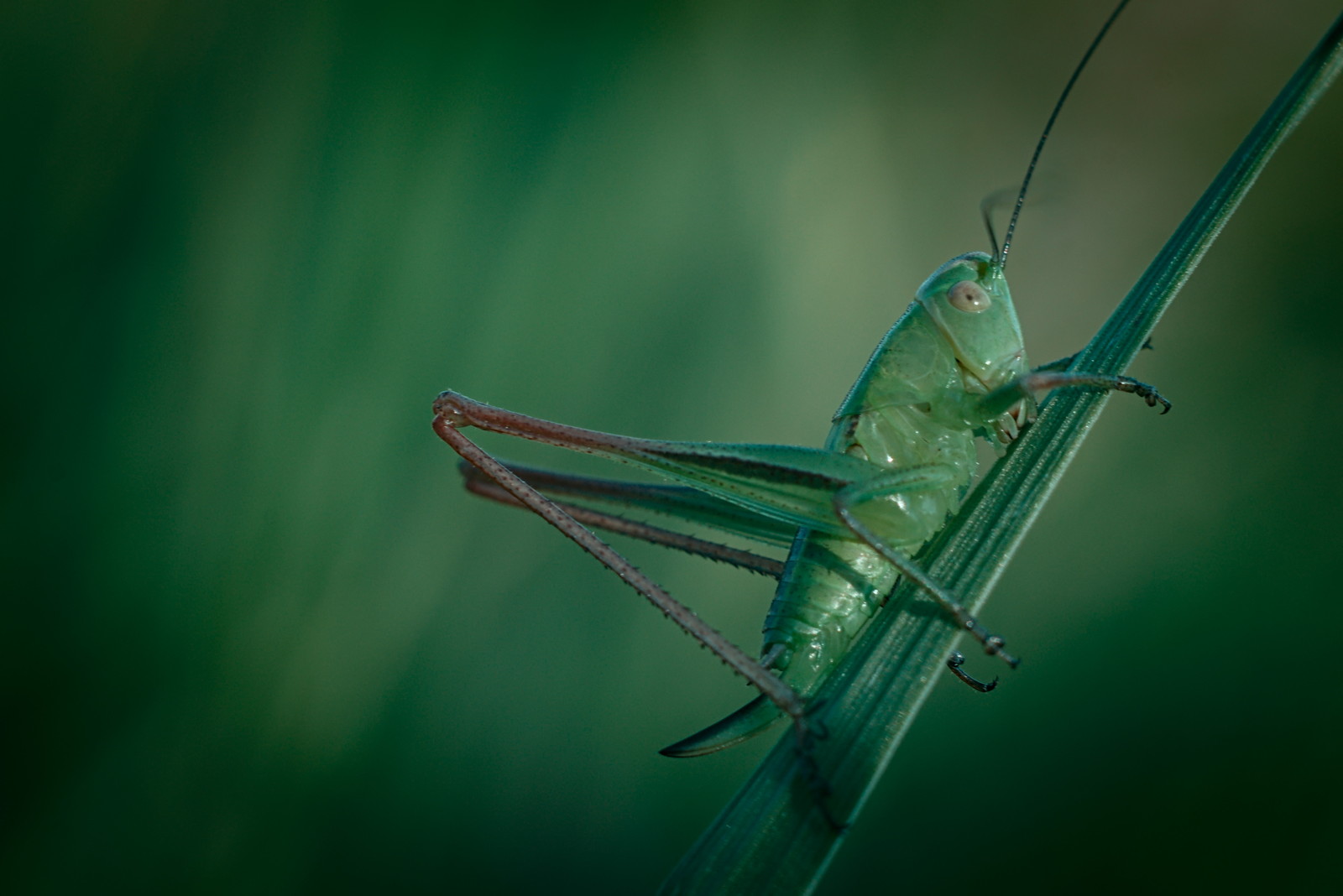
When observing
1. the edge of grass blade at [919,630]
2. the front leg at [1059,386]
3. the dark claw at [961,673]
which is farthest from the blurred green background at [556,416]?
the edge of grass blade at [919,630]

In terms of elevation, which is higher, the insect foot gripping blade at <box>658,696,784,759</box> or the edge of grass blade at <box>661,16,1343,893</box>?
the edge of grass blade at <box>661,16,1343,893</box>

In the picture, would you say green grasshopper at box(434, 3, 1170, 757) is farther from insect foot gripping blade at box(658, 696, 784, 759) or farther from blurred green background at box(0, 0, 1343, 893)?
blurred green background at box(0, 0, 1343, 893)

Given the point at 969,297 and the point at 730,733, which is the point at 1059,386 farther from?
the point at 730,733

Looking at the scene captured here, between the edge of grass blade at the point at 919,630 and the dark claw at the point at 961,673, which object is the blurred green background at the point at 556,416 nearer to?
the dark claw at the point at 961,673

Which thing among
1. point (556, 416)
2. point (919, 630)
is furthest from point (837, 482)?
point (556, 416)

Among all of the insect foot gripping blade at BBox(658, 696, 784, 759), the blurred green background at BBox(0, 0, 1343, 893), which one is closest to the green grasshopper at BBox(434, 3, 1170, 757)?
the insect foot gripping blade at BBox(658, 696, 784, 759)

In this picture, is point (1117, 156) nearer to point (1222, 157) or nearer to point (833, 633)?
point (1222, 157)
